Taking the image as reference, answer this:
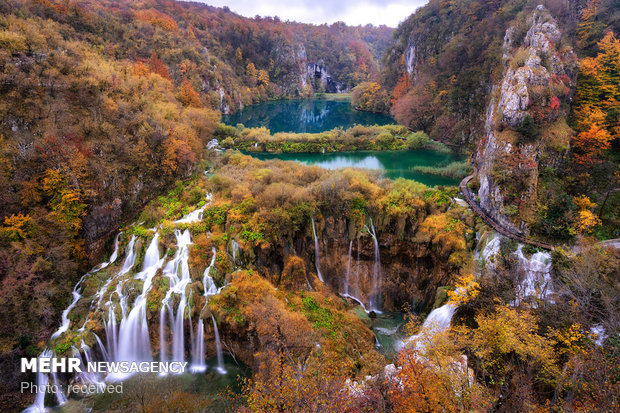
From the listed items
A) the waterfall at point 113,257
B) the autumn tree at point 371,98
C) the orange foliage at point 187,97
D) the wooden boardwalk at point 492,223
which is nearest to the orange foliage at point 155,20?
the orange foliage at point 187,97

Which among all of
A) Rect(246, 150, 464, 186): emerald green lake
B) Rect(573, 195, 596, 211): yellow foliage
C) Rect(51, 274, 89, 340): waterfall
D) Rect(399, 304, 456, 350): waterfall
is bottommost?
Rect(399, 304, 456, 350): waterfall

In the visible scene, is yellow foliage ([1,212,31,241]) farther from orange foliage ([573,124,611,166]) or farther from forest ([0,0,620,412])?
orange foliage ([573,124,611,166])

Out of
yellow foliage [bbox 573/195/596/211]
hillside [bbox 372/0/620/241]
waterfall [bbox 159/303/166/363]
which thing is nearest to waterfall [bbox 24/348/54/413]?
waterfall [bbox 159/303/166/363]

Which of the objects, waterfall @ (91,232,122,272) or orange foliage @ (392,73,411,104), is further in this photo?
orange foliage @ (392,73,411,104)

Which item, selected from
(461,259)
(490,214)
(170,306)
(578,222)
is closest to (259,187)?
(170,306)

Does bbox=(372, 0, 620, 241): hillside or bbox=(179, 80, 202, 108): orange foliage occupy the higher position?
bbox=(179, 80, 202, 108): orange foliage

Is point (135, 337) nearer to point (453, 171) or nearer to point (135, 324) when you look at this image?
point (135, 324)

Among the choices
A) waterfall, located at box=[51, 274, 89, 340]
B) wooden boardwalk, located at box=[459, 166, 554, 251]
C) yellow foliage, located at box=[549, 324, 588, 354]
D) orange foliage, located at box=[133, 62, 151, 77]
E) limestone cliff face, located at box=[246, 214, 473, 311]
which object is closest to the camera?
yellow foliage, located at box=[549, 324, 588, 354]
